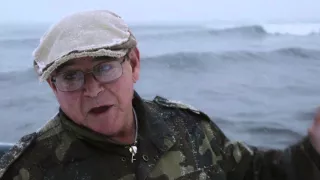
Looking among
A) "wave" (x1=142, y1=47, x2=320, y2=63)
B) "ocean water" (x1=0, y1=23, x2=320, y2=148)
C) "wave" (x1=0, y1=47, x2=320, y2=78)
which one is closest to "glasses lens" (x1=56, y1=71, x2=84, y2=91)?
"ocean water" (x1=0, y1=23, x2=320, y2=148)

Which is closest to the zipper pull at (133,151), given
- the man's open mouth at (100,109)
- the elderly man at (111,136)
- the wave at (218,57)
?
the elderly man at (111,136)

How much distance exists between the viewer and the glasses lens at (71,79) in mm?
1281

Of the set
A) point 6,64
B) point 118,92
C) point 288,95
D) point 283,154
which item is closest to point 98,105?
point 118,92

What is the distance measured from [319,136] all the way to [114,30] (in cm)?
69

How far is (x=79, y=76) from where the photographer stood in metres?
1.28

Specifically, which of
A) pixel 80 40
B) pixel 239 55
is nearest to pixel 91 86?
pixel 80 40

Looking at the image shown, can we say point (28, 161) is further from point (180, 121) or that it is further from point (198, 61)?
point (198, 61)

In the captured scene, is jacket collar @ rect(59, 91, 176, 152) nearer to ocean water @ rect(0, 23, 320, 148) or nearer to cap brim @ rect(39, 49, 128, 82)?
cap brim @ rect(39, 49, 128, 82)

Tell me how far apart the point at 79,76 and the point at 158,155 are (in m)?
0.39

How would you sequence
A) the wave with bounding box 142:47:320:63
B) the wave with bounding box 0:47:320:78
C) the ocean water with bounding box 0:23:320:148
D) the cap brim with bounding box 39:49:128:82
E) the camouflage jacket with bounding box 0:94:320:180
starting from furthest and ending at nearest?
1. the wave with bounding box 142:47:320:63
2. the wave with bounding box 0:47:320:78
3. the ocean water with bounding box 0:23:320:148
4. the camouflage jacket with bounding box 0:94:320:180
5. the cap brim with bounding box 39:49:128:82

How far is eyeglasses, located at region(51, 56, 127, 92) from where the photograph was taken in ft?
4.21

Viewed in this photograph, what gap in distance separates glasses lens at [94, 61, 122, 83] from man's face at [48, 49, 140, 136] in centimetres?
1

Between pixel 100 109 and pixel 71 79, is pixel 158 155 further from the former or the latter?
pixel 71 79

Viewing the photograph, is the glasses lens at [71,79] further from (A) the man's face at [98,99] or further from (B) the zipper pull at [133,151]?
(B) the zipper pull at [133,151]
